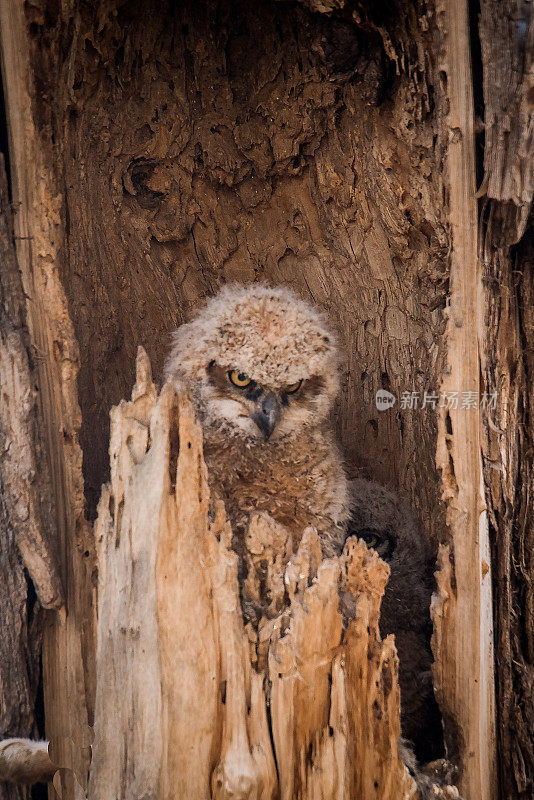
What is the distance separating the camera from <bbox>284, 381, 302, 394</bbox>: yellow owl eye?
2389mm

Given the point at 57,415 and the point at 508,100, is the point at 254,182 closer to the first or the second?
the point at 508,100

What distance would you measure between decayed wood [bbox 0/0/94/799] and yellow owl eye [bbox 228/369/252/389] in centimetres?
54

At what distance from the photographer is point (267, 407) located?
7.53 ft

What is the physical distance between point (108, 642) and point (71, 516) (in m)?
0.47

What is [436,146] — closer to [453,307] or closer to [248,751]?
[453,307]

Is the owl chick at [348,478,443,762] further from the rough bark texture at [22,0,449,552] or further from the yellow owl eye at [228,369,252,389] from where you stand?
the yellow owl eye at [228,369,252,389]

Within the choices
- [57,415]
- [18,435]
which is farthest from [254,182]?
[18,435]

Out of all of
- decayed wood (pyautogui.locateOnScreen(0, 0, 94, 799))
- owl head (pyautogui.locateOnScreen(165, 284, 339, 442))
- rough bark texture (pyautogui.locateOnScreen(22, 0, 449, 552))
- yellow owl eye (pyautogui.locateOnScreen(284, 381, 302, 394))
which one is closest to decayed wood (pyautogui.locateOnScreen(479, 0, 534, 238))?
rough bark texture (pyautogui.locateOnScreen(22, 0, 449, 552))

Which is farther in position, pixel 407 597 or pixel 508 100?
pixel 407 597

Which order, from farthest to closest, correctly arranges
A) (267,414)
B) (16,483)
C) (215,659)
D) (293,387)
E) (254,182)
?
(254,182)
(293,387)
(267,414)
(16,483)
(215,659)

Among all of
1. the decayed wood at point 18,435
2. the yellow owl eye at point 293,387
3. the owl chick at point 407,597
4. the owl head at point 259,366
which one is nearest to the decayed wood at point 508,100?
the owl head at point 259,366

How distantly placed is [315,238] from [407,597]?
156 cm

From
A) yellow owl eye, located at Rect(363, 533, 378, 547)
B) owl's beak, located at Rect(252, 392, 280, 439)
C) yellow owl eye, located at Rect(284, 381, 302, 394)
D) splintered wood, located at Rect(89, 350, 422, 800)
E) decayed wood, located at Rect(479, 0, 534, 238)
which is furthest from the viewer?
yellow owl eye, located at Rect(363, 533, 378, 547)

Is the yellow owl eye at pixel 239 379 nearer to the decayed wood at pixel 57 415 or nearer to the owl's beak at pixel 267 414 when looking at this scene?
the owl's beak at pixel 267 414
